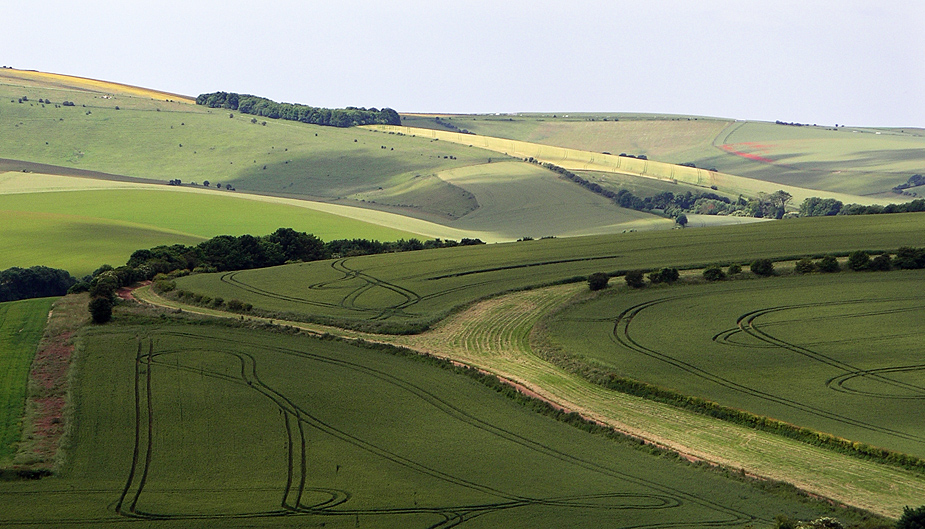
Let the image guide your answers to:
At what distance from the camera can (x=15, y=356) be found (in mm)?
57531

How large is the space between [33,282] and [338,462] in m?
56.4

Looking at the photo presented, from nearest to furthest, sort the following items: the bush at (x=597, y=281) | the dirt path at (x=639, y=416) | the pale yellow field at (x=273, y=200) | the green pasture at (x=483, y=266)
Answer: the dirt path at (x=639, y=416)
the bush at (x=597, y=281)
the green pasture at (x=483, y=266)
the pale yellow field at (x=273, y=200)

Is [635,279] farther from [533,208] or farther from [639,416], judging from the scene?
[533,208]

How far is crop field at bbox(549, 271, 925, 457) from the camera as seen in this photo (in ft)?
147

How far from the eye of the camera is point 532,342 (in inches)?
2391

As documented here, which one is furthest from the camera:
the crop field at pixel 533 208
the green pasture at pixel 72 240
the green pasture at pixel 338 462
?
the crop field at pixel 533 208

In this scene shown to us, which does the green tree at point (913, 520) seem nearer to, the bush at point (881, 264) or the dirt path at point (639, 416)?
the dirt path at point (639, 416)

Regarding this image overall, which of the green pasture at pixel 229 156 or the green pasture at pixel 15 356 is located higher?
the green pasture at pixel 229 156

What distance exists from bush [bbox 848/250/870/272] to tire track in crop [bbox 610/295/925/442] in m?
8.25

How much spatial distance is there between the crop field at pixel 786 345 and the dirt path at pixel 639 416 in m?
2.17

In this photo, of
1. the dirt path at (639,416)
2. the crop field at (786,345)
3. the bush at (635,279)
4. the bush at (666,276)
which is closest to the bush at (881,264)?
the crop field at (786,345)

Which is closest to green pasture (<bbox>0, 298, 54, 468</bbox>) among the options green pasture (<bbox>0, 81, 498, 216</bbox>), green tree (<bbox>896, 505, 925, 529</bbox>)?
green tree (<bbox>896, 505, 925, 529</bbox>)

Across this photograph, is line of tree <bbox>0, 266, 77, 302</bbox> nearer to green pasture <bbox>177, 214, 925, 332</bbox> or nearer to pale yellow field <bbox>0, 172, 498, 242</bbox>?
green pasture <bbox>177, 214, 925, 332</bbox>

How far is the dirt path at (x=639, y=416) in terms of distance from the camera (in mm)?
36625
